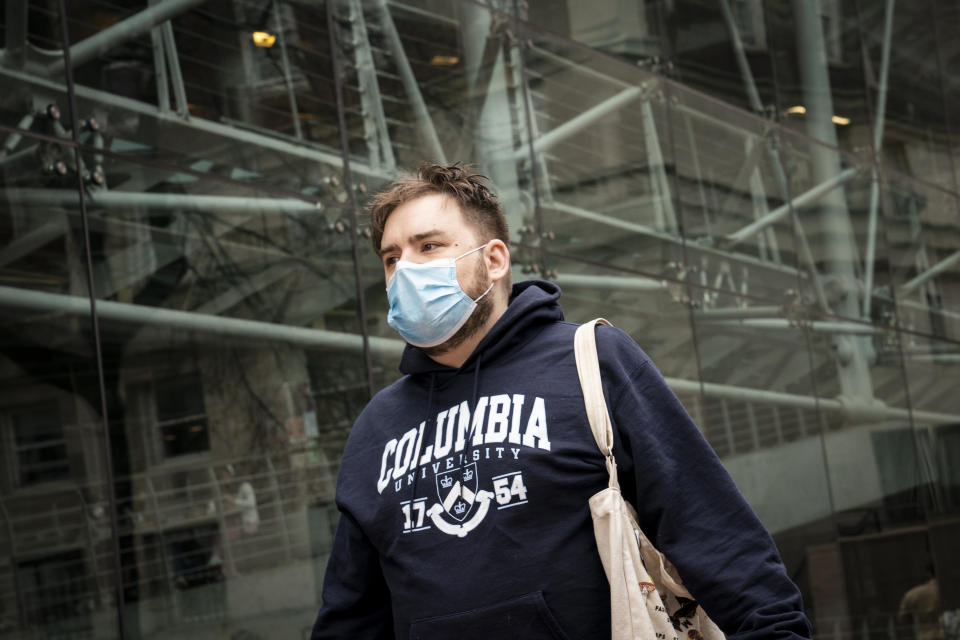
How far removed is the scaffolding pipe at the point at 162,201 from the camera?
494cm

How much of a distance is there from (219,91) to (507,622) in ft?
14.2

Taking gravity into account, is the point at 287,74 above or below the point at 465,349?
above

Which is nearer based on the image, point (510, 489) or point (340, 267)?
point (510, 489)

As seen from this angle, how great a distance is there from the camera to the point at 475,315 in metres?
2.57

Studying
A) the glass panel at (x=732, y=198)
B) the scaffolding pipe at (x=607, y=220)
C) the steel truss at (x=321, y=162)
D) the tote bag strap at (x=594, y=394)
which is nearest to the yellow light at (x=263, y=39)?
the steel truss at (x=321, y=162)

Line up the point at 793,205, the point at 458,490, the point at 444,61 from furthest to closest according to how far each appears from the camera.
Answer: the point at 793,205, the point at 444,61, the point at 458,490

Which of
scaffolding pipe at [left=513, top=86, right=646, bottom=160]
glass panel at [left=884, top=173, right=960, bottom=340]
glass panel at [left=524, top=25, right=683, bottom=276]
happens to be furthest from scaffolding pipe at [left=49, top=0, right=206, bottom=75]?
glass panel at [left=884, top=173, right=960, bottom=340]

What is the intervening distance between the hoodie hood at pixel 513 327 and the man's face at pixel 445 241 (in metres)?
0.05

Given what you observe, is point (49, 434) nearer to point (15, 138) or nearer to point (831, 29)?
point (15, 138)

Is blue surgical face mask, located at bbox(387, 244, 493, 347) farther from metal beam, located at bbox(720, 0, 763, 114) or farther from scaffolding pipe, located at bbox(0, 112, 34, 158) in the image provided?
metal beam, located at bbox(720, 0, 763, 114)

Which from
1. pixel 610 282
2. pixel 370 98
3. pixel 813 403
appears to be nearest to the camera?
pixel 370 98

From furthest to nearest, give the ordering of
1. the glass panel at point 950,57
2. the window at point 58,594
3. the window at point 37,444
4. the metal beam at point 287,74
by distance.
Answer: the glass panel at point 950,57, the metal beam at point 287,74, the window at point 37,444, the window at point 58,594

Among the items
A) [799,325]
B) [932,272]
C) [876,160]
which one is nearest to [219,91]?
[799,325]

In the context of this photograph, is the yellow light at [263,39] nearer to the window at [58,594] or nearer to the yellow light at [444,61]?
the yellow light at [444,61]
